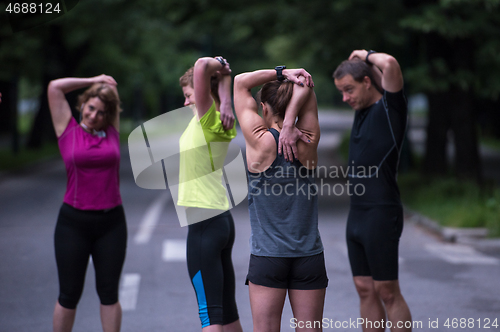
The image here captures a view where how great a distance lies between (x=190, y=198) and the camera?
3896 mm

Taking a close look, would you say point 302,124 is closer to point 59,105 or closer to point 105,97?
point 105,97

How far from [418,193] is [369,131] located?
8813 mm

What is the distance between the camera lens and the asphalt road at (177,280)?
5691 millimetres

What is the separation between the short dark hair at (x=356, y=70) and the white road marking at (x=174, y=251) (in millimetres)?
4442

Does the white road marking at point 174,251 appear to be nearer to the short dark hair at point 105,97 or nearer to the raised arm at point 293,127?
the short dark hair at point 105,97

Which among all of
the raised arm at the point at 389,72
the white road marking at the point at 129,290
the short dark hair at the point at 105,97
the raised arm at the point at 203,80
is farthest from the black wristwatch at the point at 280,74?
the white road marking at the point at 129,290

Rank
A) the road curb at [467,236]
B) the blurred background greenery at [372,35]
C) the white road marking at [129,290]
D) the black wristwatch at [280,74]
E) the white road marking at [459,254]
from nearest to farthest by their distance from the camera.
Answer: the black wristwatch at [280,74]
the white road marking at [129,290]
the white road marking at [459,254]
the road curb at [467,236]
the blurred background greenery at [372,35]

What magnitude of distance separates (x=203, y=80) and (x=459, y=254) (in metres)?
6.17

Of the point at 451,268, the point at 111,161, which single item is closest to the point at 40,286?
the point at 111,161

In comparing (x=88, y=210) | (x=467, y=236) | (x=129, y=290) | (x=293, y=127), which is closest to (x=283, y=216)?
(x=293, y=127)

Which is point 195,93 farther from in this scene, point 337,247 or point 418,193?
point 418,193

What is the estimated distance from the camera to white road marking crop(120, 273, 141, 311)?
6.16 meters

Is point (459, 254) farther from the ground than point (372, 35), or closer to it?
closer to it

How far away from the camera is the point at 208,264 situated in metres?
3.82
